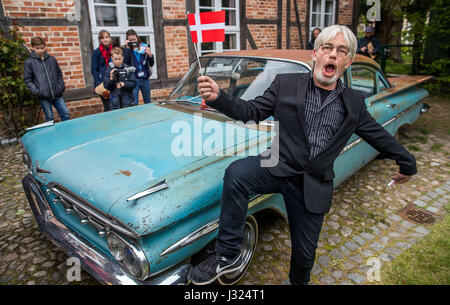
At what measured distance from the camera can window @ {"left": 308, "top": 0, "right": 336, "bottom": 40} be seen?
10773 millimetres

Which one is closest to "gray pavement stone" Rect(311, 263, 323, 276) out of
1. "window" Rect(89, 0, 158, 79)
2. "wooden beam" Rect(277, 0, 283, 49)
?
"window" Rect(89, 0, 158, 79)

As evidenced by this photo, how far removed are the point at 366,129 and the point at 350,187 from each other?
2228 millimetres

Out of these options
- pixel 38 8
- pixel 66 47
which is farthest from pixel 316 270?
pixel 38 8

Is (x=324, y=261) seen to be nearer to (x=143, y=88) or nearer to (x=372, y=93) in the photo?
(x=372, y=93)

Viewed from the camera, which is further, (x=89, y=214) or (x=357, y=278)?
(x=357, y=278)

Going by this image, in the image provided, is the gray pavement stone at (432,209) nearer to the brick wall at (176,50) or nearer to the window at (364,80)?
the window at (364,80)

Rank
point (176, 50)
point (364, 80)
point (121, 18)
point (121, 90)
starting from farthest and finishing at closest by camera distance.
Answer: point (176, 50), point (121, 18), point (121, 90), point (364, 80)

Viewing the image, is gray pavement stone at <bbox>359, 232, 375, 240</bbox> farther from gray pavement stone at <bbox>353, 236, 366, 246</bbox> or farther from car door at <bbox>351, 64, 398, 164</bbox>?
car door at <bbox>351, 64, 398, 164</bbox>

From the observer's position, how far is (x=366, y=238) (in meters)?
3.04

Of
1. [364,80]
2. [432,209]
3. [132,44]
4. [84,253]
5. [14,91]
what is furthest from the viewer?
[132,44]

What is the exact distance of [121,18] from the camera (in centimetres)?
665

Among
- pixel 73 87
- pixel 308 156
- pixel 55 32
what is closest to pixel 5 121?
pixel 73 87

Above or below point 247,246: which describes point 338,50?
above

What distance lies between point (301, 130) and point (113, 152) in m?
1.33
